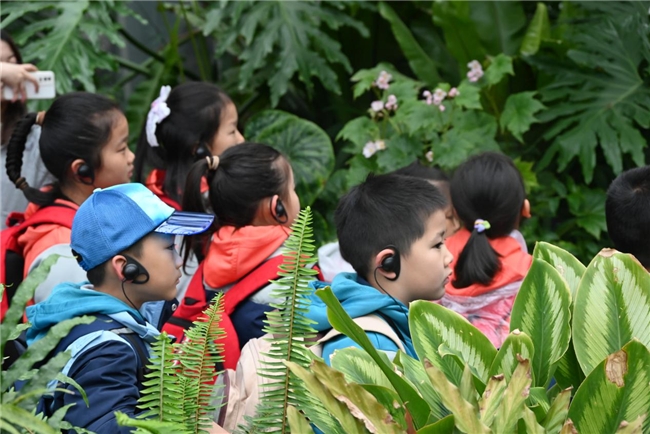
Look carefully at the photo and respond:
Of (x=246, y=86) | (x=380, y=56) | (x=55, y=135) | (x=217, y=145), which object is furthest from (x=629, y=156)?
(x=55, y=135)

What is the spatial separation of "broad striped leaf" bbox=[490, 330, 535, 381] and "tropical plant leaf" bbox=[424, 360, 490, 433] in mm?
159

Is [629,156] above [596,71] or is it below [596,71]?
below

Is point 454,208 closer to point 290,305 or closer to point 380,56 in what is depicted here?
point 290,305

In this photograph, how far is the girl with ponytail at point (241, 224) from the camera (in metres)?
2.63

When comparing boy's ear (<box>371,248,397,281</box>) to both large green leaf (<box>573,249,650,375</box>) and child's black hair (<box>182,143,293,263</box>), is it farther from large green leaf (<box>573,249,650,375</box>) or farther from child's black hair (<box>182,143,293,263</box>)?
large green leaf (<box>573,249,650,375</box>)

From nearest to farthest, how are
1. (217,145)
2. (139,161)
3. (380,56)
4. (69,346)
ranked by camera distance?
1. (69,346)
2. (217,145)
3. (139,161)
4. (380,56)

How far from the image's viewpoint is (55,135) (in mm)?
2955

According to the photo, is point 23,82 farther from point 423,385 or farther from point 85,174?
point 423,385

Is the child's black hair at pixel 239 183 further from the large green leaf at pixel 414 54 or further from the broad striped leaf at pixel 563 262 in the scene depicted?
the large green leaf at pixel 414 54

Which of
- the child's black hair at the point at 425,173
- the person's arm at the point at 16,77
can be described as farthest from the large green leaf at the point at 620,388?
the person's arm at the point at 16,77

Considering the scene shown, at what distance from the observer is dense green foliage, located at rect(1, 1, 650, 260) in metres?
4.78

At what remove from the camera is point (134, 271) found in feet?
6.59

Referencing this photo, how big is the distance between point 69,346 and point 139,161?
1979 millimetres

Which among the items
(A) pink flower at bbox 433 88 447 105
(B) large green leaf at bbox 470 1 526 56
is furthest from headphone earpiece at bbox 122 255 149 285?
(B) large green leaf at bbox 470 1 526 56
